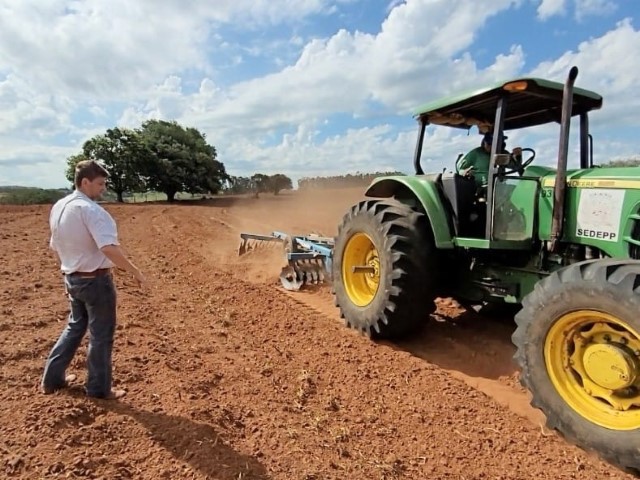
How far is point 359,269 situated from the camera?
4.91 metres

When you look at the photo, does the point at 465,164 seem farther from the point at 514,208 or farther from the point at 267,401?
Result: the point at 267,401

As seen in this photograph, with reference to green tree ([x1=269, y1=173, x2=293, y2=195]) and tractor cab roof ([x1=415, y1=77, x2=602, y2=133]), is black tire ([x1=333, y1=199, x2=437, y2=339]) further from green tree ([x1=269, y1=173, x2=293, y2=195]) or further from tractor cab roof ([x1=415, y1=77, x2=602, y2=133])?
green tree ([x1=269, y1=173, x2=293, y2=195])

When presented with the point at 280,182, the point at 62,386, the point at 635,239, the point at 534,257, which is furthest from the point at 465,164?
the point at 280,182

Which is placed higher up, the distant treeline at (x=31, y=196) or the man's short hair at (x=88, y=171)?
the man's short hair at (x=88, y=171)

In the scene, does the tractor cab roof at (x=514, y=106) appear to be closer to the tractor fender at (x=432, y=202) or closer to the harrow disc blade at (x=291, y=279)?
the tractor fender at (x=432, y=202)

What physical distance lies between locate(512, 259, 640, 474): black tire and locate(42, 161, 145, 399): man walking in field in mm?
2477

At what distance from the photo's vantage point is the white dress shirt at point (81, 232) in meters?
2.78

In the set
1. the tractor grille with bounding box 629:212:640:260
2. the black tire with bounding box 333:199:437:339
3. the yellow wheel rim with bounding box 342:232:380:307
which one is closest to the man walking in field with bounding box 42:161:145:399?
the black tire with bounding box 333:199:437:339

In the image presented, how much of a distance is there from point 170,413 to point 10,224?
14.0 metres

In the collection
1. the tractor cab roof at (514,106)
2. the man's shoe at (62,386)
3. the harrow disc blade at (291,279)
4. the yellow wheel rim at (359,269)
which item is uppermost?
the tractor cab roof at (514,106)

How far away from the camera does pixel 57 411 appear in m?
2.73

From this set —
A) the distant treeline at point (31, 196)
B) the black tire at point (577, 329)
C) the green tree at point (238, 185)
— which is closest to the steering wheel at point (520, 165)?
the black tire at point (577, 329)

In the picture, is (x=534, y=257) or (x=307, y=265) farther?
(x=307, y=265)

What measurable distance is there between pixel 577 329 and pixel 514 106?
7.33ft
